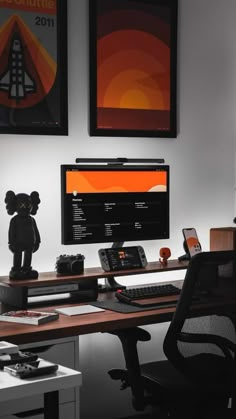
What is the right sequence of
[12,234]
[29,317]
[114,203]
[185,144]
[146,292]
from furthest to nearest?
[185,144] < [114,203] < [146,292] < [12,234] < [29,317]

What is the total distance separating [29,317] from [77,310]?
0.31m

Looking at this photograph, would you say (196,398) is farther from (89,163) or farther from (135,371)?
(89,163)

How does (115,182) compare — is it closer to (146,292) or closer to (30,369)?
(146,292)

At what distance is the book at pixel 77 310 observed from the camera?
10.6ft

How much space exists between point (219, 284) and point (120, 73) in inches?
62.1

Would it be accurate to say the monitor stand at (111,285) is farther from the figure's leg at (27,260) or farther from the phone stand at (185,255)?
the figure's leg at (27,260)

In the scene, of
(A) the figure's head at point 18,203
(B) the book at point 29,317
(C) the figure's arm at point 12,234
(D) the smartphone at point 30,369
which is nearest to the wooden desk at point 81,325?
(B) the book at point 29,317

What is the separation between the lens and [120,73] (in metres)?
4.04

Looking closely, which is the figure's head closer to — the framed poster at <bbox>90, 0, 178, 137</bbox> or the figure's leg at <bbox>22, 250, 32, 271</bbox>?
the figure's leg at <bbox>22, 250, 32, 271</bbox>

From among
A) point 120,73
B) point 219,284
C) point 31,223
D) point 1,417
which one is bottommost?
point 1,417

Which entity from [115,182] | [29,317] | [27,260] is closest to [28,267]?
[27,260]

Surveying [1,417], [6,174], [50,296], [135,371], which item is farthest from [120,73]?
[1,417]

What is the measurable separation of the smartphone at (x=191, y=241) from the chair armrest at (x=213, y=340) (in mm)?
1101

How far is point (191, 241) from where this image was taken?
4.05m
